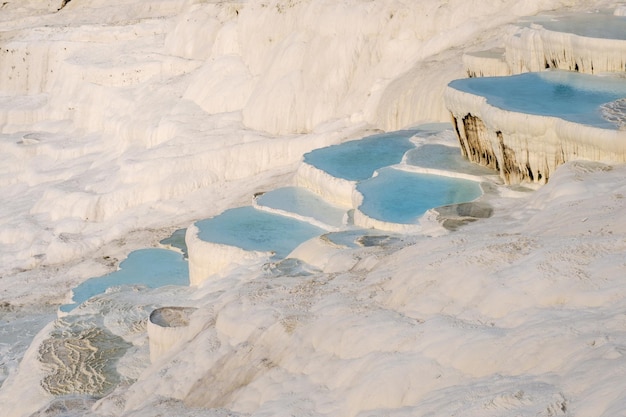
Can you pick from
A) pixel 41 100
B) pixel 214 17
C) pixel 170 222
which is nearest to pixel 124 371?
pixel 170 222

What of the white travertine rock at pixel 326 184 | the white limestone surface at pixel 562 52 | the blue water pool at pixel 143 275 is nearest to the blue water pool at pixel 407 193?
the white travertine rock at pixel 326 184

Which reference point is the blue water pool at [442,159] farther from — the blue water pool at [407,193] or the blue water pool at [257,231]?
the blue water pool at [257,231]

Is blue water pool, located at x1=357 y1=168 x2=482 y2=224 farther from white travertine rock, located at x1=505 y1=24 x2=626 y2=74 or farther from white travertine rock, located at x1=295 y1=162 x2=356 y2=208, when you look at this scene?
white travertine rock, located at x1=505 y1=24 x2=626 y2=74

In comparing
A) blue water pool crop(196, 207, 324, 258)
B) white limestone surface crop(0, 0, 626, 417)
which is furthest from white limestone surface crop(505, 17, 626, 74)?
blue water pool crop(196, 207, 324, 258)

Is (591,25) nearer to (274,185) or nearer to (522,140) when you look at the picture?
(522,140)

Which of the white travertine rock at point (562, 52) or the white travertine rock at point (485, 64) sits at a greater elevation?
the white travertine rock at point (562, 52)

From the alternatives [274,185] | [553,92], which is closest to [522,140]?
[553,92]

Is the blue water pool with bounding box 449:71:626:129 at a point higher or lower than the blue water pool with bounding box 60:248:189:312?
higher
